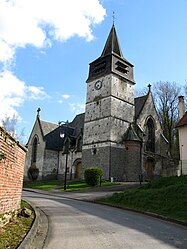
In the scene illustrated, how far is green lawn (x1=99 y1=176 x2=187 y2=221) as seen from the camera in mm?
11867

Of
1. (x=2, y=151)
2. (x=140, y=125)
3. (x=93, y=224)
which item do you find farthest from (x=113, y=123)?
(x=2, y=151)

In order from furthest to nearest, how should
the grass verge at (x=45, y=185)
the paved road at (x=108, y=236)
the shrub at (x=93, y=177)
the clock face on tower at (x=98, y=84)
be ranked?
the clock face on tower at (x=98, y=84), the grass verge at (x=45, y=185), the shrub at (x=93, y=177), the paved road at (x=108, y=236)

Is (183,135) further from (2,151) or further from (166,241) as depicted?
(2,151)

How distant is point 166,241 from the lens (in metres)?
6.84

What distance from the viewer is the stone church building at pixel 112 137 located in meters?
32.5

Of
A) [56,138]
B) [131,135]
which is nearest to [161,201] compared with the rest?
[131,135]

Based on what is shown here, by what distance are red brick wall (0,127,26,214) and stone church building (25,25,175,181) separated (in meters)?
22.9

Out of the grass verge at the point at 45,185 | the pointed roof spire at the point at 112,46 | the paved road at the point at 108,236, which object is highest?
the pointed roof spire at the point at 112,46

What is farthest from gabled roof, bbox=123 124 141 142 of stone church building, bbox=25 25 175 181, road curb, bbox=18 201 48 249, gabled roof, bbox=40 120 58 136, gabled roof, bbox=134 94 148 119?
road curb, bbox=18 201 48 249

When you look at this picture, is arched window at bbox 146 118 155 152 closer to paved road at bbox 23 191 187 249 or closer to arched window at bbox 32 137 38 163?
arched window at bbox 32 137 38 163

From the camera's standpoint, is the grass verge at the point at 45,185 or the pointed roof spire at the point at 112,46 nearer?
the grass verge at the point at 45,185

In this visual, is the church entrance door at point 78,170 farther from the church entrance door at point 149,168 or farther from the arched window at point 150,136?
the arched window at point 150,136

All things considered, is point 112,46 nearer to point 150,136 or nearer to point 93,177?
point 150,136

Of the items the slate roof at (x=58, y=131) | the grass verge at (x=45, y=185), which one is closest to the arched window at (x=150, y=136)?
the slate roof at (x=58, y=131)
